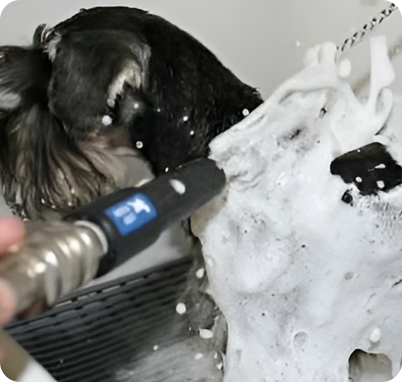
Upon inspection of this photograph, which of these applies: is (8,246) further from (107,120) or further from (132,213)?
(107,120)

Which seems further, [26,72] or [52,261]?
[26,72]

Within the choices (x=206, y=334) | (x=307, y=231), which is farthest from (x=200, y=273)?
(x=307, y=231)

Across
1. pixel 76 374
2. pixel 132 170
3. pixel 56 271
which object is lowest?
pixel 76 374

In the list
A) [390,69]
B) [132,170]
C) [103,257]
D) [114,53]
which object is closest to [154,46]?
[114,53]

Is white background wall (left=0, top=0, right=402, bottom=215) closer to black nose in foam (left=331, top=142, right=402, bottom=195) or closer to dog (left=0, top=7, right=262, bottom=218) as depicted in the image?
dog (left=0, top=7, right=262, bottom=218)

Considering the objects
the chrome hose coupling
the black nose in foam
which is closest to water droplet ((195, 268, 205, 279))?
the black nose in foam

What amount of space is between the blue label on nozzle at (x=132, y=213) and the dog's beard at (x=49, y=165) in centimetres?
28

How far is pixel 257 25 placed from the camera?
2.76 ft

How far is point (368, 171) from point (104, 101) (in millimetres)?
344

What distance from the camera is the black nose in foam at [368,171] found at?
1.97 ft

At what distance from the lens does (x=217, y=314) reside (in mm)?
757

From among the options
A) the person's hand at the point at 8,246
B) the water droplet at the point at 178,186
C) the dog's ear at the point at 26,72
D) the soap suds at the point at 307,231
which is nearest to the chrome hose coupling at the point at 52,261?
the person's hand at the point at 8,246

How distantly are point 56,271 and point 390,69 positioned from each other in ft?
1.52

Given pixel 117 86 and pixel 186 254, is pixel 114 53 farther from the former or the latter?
pixel 186 254
